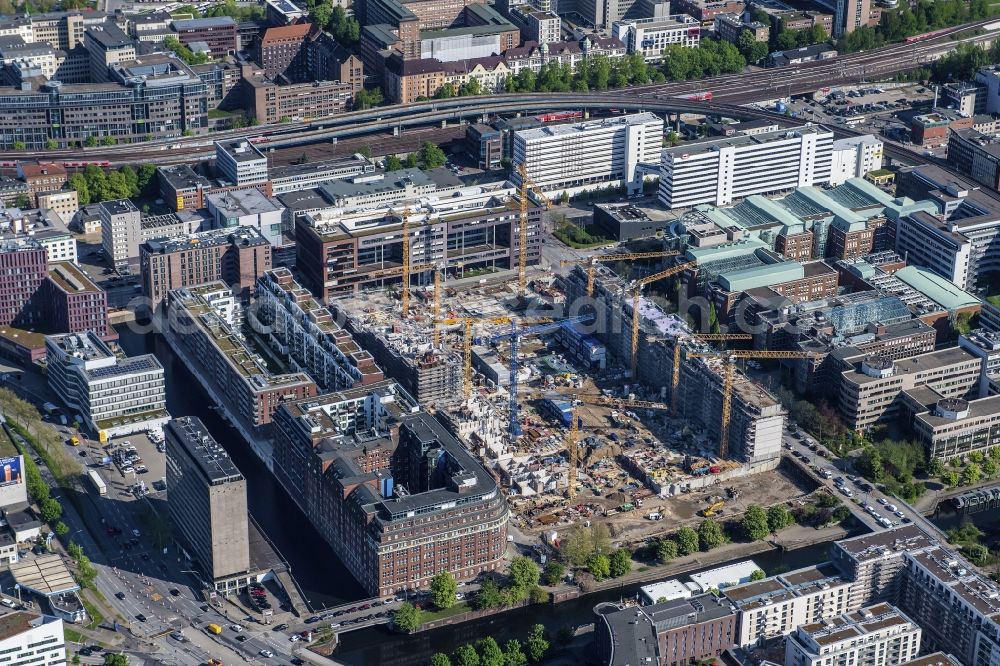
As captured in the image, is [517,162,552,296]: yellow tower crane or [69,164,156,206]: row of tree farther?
[69,164,156,206]: row of tree

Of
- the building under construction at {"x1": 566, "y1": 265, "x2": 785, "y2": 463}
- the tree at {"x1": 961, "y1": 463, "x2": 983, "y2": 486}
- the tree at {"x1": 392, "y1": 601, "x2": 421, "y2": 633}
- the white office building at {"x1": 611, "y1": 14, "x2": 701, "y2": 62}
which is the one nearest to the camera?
the tree at {"x1": 392, "y1": 601, "x2": 421, "y2": 633}

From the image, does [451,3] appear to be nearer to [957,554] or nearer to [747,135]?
[747,135]

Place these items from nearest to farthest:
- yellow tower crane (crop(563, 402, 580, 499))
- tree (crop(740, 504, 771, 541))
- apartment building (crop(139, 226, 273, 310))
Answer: tree (crop(740, 504, 771, 541)), yellow tower crane (crop(563, 402, 580, 499)), apartment building (crop(139, 226, 273, 310))

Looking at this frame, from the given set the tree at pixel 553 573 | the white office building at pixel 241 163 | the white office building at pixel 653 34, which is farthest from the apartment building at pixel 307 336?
the white office building at pixel 653 34

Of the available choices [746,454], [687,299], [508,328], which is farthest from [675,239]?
[746,454]

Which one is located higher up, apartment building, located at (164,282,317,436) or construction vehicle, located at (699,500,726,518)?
apartment building, located at (164,282,317,436)

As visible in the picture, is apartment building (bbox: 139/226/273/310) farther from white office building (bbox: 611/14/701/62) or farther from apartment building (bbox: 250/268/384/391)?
white office building (bbox: 611/14/701/62)

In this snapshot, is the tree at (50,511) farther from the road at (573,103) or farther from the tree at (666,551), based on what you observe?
the road at (573,103)

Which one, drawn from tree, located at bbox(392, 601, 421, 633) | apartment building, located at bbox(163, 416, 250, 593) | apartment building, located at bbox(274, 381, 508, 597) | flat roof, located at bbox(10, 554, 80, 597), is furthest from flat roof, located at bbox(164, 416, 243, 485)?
tree, located at bbox(392, 601, 421, 633)
